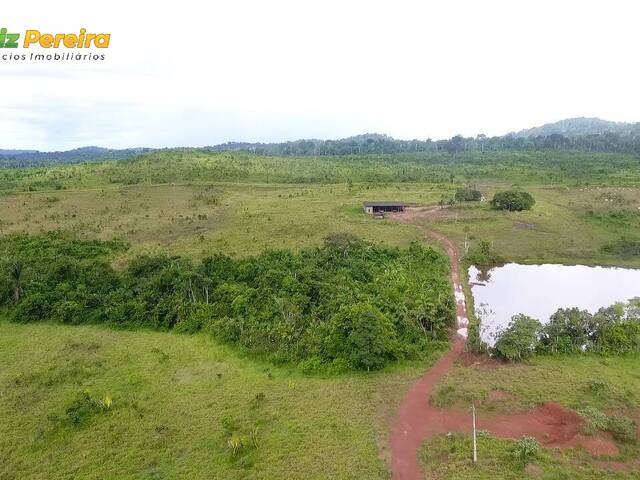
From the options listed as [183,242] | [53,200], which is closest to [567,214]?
[183,242]

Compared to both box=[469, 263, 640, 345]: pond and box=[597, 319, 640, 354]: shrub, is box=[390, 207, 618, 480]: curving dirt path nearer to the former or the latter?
box=[597, 319, 640, 354]: shrub

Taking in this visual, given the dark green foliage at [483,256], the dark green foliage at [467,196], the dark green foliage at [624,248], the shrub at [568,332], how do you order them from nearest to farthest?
1. the shrub at [568,332]
2. the dark green foliage at [483,256]
3. the dark green foliage at [624,248]
4. the dark green foliage at [467,196]

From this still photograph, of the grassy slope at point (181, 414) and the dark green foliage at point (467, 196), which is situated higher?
the dark green foliage at point (467, 196)

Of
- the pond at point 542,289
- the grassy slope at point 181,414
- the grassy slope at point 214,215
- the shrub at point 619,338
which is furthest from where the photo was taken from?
the grassy slope at point 214,215

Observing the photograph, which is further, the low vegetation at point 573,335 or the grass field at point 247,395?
the low vegetation at point 573,335

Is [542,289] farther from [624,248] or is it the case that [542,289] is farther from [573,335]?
[624,248]

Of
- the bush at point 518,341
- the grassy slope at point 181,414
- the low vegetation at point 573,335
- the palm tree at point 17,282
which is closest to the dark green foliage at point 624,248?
the low vegetation at point 573,335

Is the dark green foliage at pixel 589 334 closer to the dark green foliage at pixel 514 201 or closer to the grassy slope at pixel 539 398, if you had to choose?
the grassy slope at pixel 539 398
